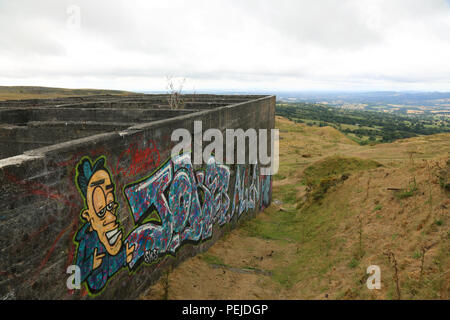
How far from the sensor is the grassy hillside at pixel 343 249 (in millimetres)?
6180

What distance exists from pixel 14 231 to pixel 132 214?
2180 mm

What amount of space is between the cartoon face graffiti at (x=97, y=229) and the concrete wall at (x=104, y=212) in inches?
0.6

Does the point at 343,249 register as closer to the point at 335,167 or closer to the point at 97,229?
the point at 97,229

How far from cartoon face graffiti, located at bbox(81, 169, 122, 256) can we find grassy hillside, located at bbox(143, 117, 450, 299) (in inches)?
70.9

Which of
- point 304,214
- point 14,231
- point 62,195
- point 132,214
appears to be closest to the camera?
point 14,231

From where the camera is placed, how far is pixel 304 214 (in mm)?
13914

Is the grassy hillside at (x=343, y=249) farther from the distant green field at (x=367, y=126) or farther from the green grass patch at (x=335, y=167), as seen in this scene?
the distant green field at (x=367, y=126)

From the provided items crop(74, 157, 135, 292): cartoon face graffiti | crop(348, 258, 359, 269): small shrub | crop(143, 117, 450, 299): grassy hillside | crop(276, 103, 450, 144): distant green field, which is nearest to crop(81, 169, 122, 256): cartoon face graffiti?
crop(74, 157, 135, 292): cartoon face graffiti

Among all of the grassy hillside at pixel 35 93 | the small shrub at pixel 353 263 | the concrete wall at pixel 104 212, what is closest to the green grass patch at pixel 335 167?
the small shrub at pixel 353 263

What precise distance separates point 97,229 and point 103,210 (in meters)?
0.30

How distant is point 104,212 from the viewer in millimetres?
4891

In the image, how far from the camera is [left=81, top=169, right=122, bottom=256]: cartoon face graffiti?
4613 millimetres
